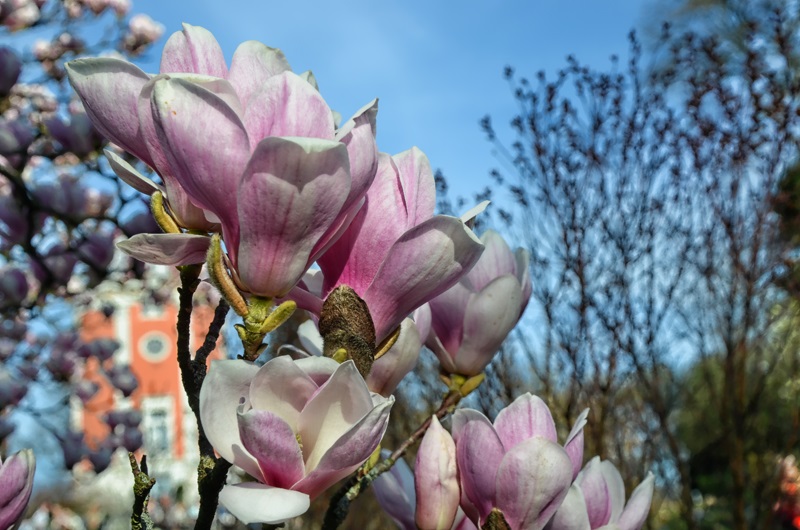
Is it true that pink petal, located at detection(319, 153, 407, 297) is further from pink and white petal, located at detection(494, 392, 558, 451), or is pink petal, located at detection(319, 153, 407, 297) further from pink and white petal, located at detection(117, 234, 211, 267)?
pink and white petal, located at detection(494, 392, 558, 451)

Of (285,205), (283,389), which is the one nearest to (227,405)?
(283,389)

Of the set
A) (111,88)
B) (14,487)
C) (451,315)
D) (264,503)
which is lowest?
(14,487)

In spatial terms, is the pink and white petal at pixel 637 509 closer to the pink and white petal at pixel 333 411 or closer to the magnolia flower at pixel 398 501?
the magnolia flower at pixel 398 501

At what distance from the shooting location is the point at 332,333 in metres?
0.60

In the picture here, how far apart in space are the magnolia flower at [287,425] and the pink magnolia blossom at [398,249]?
0.08m

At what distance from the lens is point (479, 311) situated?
34.2 inches

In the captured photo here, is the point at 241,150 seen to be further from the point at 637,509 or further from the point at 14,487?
the point at 637,509

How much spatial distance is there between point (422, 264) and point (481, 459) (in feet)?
0.72

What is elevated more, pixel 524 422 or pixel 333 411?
pixel 524 422

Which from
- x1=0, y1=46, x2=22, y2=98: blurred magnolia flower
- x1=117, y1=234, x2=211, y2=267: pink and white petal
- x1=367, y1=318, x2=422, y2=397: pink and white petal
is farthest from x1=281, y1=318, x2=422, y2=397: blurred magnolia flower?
x1=0, y1=46, x2=22, y2=98: blurred magnolia flower

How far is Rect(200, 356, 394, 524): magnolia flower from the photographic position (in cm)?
52

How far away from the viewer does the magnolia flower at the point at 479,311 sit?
2.83 feet

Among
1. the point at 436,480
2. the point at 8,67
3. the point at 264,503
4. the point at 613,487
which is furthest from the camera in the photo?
the point at 8,67

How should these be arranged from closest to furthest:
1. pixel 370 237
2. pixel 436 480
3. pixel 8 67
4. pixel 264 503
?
pixel 264 503 → pixel 370 237 → pixel 436 480 → pixel 8 67
